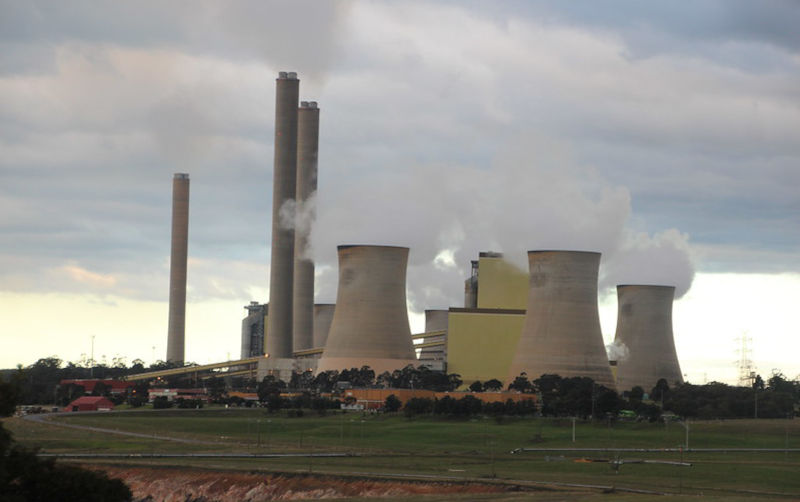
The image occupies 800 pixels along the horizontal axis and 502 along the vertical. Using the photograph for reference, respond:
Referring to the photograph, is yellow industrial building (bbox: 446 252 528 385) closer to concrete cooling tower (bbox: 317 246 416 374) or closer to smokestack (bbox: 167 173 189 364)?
concrete cooling tower (bbox: 317 246 416 374)

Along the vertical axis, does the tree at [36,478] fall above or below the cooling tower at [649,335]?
below

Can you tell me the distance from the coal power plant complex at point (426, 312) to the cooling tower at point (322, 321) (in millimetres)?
105

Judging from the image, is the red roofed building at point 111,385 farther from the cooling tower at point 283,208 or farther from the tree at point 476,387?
the tree at point 476,387

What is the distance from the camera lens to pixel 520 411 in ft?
224

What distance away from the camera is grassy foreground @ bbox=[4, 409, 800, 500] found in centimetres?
4025

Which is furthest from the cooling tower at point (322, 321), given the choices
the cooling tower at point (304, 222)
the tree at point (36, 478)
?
the tree at point (36, 478)

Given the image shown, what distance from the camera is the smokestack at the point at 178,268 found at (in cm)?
12306

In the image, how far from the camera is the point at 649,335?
87562 mm

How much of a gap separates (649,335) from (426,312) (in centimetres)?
2698

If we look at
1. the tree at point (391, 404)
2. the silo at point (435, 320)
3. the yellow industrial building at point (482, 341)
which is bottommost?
the tree at point (391, 404)

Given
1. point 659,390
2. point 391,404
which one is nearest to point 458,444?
point 391,404

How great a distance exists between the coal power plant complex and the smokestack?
11 centimetres

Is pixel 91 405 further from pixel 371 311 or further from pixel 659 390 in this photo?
pixel 659 390

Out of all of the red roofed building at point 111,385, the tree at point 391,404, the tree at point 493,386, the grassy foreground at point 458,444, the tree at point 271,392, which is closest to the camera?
the grassy foreground at point 458,444
